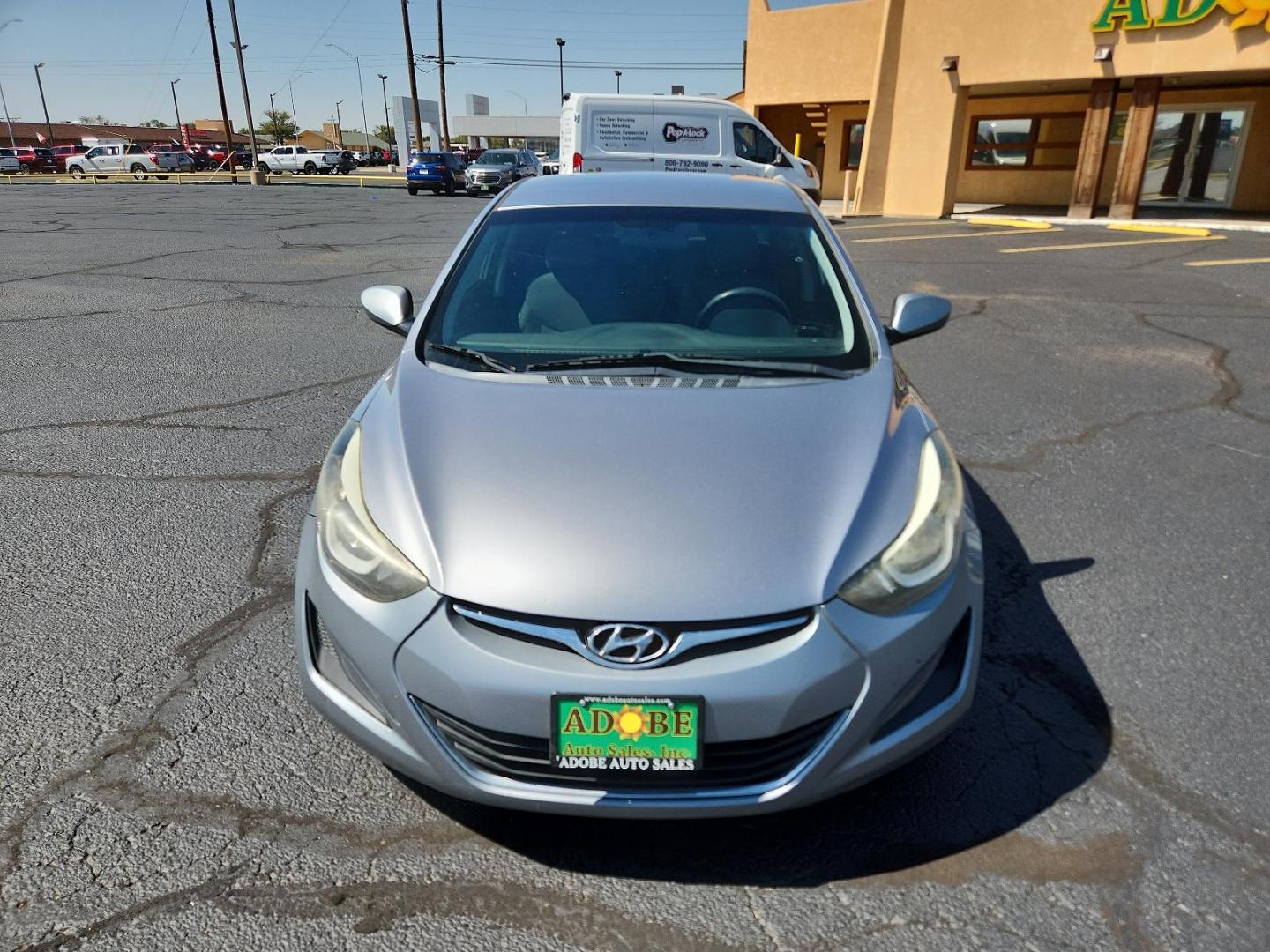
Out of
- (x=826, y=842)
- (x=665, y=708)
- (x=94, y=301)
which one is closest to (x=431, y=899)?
(x=665, y=708)

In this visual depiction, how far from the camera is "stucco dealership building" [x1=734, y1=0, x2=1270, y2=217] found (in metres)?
16.6

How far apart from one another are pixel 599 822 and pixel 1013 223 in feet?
62.1

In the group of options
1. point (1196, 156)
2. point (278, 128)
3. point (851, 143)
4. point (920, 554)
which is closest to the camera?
point (920, 554)

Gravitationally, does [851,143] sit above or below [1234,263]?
above

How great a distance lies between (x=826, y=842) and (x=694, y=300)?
6.24ft

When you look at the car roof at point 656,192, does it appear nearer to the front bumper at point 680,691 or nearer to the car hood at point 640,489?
the car hood at point 640,489

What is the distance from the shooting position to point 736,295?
11.0 ft

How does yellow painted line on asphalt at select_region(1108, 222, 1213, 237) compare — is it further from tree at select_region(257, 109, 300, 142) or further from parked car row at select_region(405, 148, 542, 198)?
tree at select_region(257, 109, 300, 142)

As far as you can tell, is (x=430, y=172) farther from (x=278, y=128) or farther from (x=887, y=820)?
(x=278, y=128)

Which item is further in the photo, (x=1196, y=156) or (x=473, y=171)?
(x=473, y=171)

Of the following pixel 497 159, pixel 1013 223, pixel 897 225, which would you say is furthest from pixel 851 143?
pixel 497 159

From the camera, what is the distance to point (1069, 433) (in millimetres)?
5301

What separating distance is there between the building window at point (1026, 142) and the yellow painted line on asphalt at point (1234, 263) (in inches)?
414

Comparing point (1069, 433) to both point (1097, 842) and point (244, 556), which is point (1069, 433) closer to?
point (1097, 842)
